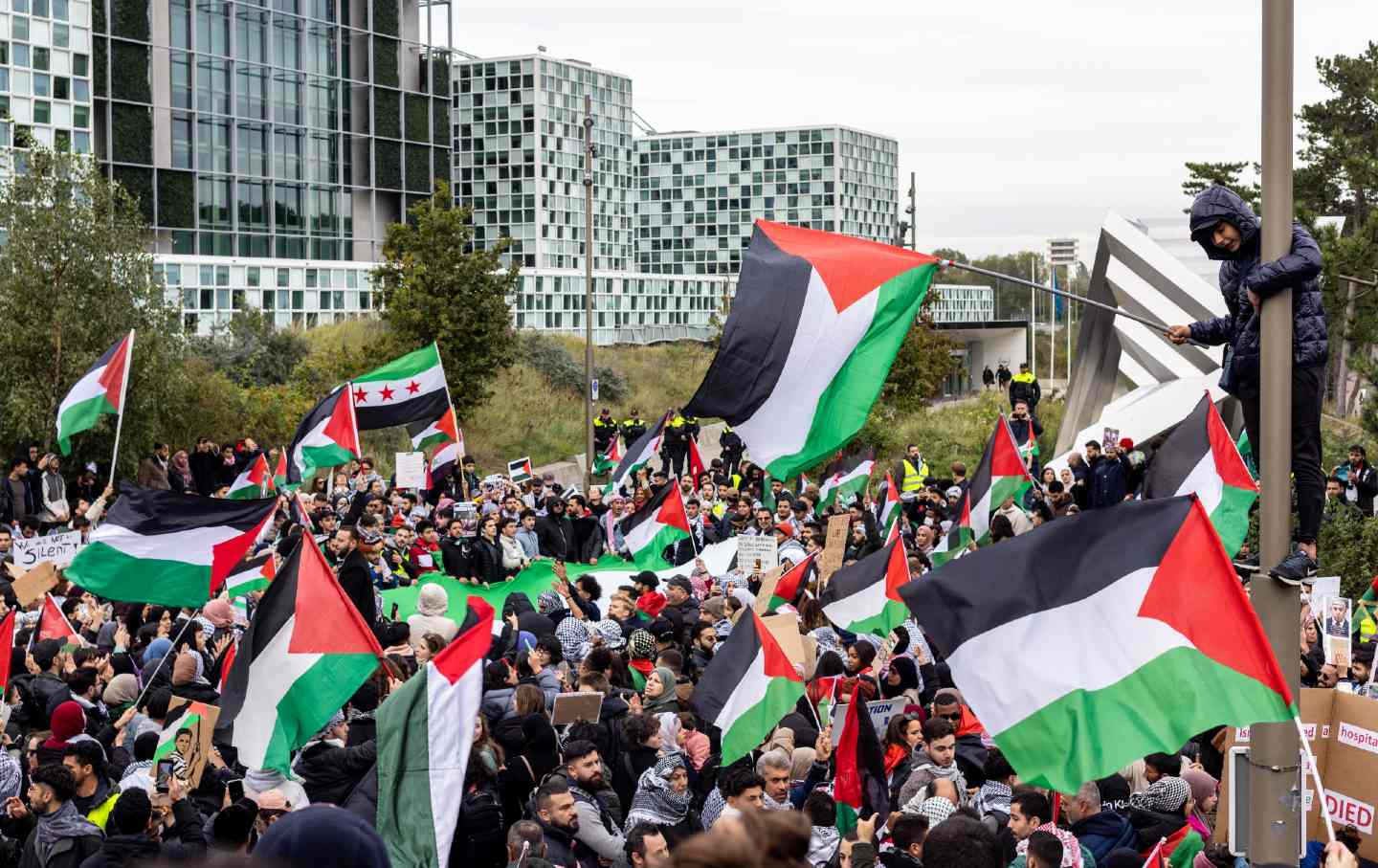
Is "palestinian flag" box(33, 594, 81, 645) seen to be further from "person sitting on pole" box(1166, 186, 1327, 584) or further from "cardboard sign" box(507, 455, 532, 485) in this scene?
"cardboard sign" box(507, 455, 532, 485)

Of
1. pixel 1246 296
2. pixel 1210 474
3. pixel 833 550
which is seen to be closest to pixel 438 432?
pixel 833 550

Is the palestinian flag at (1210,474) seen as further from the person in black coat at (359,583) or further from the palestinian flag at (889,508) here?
the palestinian flag at (889,508)

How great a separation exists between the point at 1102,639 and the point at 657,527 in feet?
43.2

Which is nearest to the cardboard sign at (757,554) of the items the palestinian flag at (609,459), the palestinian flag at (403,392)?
the palestinian flag at (403,392)

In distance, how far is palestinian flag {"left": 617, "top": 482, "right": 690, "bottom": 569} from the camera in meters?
18.7

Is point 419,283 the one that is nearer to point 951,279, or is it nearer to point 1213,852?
point 1213,852

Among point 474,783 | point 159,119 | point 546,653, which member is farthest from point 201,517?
point 159,119

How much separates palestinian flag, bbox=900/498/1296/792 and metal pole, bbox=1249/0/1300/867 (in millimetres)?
205

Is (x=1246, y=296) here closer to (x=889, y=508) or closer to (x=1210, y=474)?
(x=1210, y=474)

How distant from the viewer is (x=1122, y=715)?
581 centimetres

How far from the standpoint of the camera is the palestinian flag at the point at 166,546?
41.3ft

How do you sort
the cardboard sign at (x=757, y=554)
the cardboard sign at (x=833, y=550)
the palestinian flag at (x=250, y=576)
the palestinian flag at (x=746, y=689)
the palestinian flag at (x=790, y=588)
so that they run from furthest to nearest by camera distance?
the cardboard sign at (x=757, y=554), the cardboard sign at (x=833, y=550), the palestinian flag at (x=250, y=576), the palestinian flag at (x=790, y=588), the palestinian flag at (x=746, y=689)

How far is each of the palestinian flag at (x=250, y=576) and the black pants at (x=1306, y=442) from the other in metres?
10.6

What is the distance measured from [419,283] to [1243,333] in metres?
36.9
